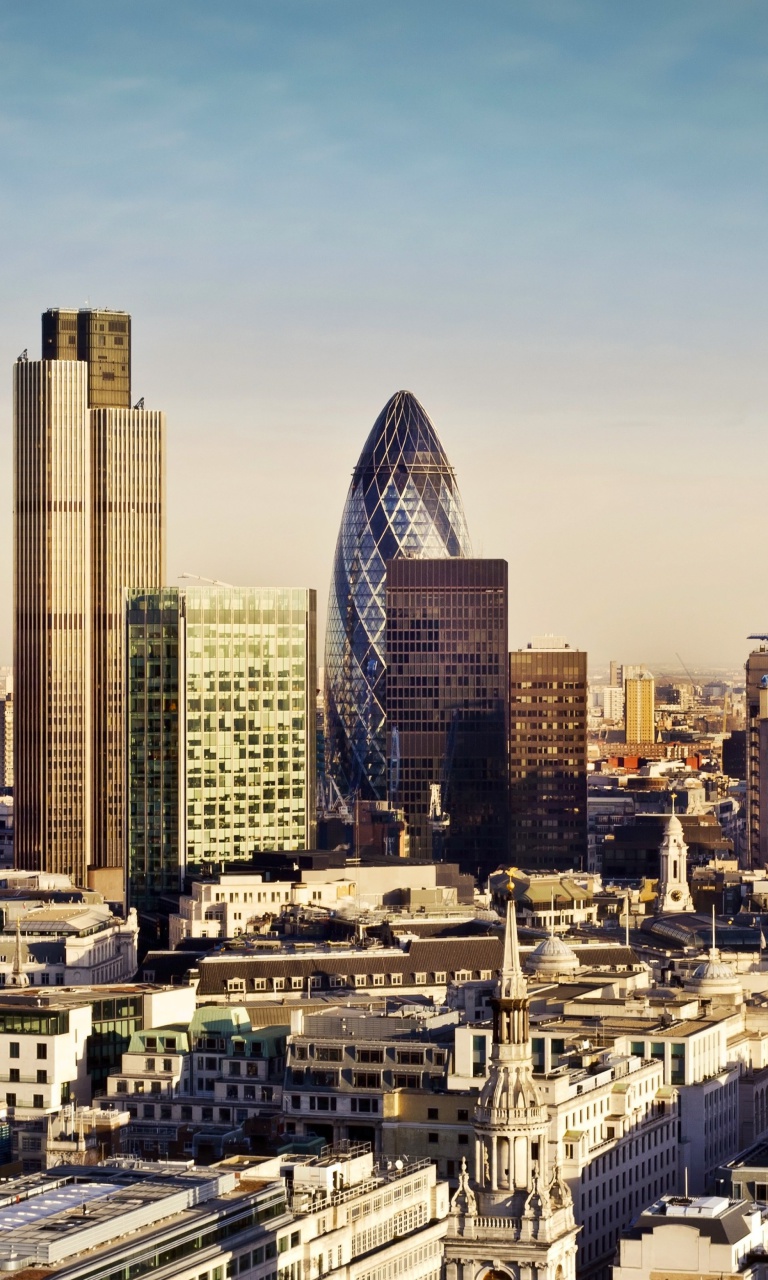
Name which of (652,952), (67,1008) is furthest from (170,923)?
(67,1008)

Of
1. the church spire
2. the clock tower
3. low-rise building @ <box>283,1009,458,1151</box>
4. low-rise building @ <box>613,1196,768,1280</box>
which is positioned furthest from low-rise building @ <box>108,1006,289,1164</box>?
the clock tower

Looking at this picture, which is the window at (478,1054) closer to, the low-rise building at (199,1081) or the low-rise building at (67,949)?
the low-rise building at (199,1081)

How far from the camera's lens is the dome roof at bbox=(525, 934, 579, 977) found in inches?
6043

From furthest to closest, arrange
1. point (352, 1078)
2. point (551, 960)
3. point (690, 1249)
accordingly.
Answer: point (551, 960)
point (352, 1078)
point (690, 1249)

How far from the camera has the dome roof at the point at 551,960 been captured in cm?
15350

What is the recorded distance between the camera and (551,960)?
154 metres

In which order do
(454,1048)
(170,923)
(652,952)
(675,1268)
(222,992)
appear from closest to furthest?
1. (675,1268)
2. (454,1048)
3. (222,992)
4. (652,952)
5. (170,923)

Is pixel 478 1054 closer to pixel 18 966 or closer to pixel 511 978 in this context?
pixel 511 978

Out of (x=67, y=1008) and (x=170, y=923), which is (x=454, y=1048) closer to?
(x=67, y=1008)

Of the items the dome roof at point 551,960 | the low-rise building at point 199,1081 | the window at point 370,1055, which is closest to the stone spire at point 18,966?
the low-rise building at point 199,1081

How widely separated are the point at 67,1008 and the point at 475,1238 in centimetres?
5282

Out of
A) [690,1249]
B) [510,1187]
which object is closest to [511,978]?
[510,1187]

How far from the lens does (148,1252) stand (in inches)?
3445

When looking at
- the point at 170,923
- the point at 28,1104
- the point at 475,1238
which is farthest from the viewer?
the point at 170,923
